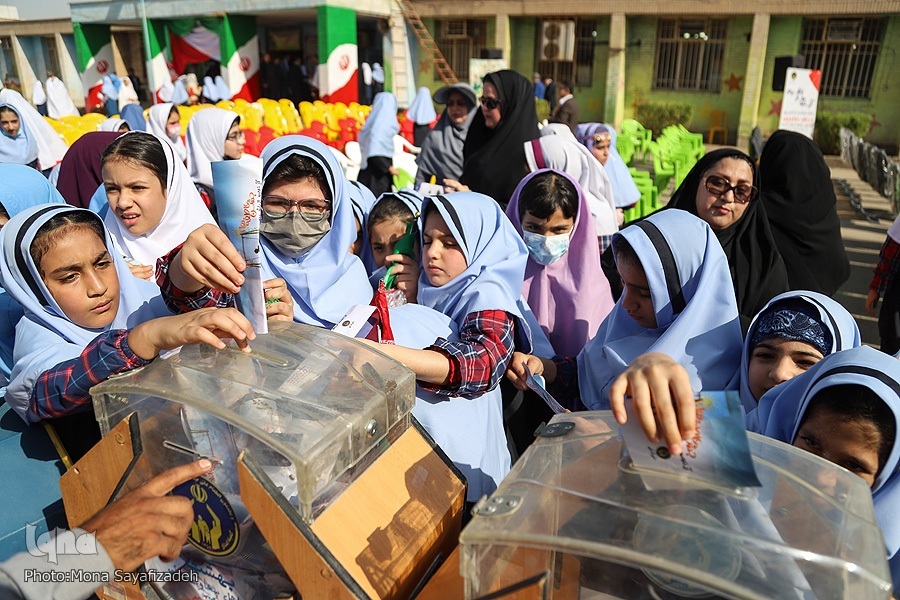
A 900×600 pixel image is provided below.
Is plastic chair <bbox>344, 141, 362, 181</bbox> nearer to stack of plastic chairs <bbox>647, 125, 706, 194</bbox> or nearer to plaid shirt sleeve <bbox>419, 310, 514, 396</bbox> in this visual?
stack of plastic chairs <bbox>647, 125, 706, 194</bbox>

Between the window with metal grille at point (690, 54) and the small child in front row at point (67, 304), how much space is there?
17800 mm

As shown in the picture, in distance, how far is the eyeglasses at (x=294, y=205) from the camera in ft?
6.36

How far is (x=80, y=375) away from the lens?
1329 mm

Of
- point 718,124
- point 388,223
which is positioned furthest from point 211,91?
point 388,223

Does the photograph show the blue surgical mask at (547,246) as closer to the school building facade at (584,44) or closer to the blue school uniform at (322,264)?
the blue school uniform at (322,264)

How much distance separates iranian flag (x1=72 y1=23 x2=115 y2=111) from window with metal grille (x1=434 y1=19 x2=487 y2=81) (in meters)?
11.8

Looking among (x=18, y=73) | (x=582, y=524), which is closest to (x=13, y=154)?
(x=582, y=524)

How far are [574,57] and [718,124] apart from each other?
4569mm

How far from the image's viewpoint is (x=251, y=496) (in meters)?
0.91

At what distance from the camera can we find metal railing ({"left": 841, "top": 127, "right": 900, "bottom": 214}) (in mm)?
8484

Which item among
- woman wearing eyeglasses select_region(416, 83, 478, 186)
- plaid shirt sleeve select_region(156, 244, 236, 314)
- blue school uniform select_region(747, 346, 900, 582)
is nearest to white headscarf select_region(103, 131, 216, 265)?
plaid shirt sleeve select_region(156, 244, 236, 314)

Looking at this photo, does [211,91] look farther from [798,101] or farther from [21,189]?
[21,189]

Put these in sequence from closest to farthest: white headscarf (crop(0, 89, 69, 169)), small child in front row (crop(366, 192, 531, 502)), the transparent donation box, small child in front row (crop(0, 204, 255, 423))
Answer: the transparent donation box → small child in front row (crop(0, 204, 255, 423)) → small child in front row (crop(366, 192, 531, 502)) → white headscarf (crop(0, 89, 69, 169))

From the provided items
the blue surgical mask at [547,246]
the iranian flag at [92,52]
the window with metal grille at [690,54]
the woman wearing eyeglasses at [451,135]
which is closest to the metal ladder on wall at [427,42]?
the window with metal grille at [690,54]
